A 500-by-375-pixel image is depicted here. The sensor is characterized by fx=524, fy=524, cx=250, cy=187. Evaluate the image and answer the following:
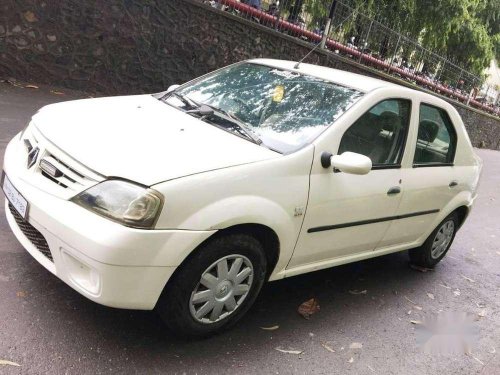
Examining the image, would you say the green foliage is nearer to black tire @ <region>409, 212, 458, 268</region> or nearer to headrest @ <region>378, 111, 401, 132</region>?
black tire @ <region>409, 212, 458, 268</region>

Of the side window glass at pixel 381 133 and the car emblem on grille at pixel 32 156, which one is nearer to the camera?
the car emblem on grille at pixel 32 156

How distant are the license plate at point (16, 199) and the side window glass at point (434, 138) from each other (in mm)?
2878

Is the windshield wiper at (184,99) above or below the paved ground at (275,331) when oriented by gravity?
above

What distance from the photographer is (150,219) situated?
257cm

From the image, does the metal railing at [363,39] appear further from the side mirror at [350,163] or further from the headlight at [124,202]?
the headlight at [124,202]

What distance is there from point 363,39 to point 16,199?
12.1m

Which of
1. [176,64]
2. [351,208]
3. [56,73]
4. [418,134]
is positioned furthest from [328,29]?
[351,208]

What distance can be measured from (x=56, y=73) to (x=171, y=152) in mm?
6603

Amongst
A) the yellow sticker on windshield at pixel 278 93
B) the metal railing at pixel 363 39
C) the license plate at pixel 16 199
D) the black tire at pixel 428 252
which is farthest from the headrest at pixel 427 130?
the metal railing at pixel 363 39

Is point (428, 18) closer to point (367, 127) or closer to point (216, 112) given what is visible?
point (367, 127)

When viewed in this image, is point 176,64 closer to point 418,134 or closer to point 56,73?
point 56,73

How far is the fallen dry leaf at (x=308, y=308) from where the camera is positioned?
3818mm

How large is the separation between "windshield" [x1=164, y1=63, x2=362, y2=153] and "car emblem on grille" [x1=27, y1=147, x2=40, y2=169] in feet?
3.86

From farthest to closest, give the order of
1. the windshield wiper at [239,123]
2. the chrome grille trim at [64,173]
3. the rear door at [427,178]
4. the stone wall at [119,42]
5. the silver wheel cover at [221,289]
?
the stone wall at [119,42] < the rear door at [427,178] < the windshield wiper at [239,123] < the silver wheel cover at [221,289] < the chrome grille trim at [64,173]
